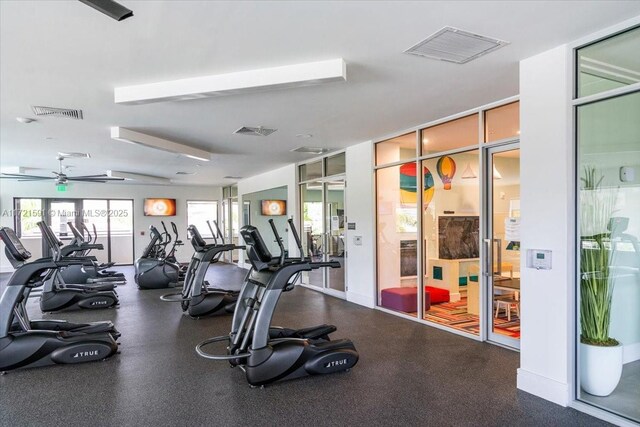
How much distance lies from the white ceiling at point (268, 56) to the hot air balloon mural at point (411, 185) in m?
0.76

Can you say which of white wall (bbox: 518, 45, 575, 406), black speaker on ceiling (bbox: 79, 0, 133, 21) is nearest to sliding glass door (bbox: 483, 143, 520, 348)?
white wall (bbox: 518, 45, 575, 406)

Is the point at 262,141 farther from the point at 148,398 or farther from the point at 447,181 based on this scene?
the point at 148,398

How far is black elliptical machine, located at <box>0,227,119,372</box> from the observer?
3969mm

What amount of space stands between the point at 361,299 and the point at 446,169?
2.65 meters

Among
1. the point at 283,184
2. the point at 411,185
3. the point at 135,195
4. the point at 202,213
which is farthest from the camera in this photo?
the point at 202,213

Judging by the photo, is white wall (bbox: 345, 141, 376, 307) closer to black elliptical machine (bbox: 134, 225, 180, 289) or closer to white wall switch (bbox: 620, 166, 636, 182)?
white wall switch (bbox: 620, 166, 636, 182)

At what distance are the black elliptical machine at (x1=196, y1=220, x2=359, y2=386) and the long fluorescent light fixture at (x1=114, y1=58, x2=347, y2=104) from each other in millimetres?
1355

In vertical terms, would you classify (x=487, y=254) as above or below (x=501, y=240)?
below

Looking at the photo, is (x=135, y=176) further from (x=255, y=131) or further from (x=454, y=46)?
(x=454, y=46)

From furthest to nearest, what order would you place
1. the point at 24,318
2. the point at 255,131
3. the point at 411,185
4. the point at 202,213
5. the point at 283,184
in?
the point at 202,213, the point at 283,184, the point at 411,185, the point at 255,131, the point at 24,318

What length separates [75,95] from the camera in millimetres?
4266

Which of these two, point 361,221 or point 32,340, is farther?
point 361,221

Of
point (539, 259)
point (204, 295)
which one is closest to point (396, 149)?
point (539, 259)

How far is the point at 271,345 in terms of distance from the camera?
3.72 m
